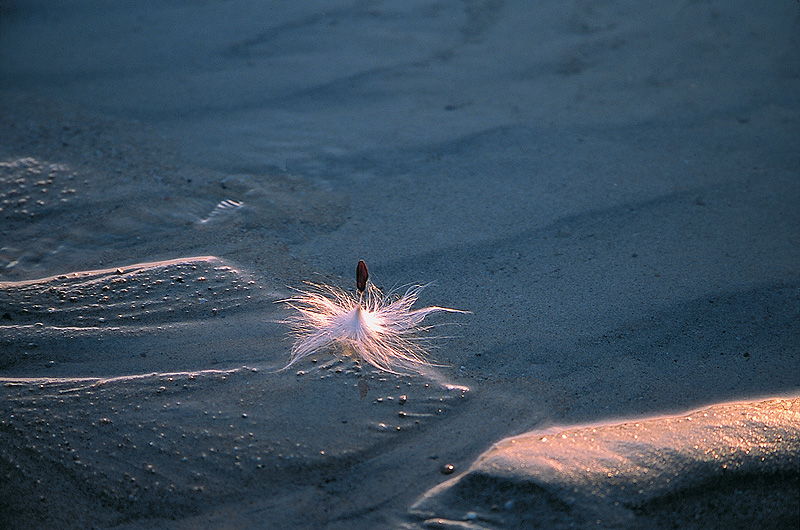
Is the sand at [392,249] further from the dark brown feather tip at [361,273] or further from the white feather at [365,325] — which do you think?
the dark brown feather tip at [361,273]

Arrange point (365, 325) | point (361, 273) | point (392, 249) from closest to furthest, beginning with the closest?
point (361, 273)
point (365, 325)
point (392, 249)

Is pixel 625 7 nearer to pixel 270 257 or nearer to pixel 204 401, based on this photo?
pixel 270 257

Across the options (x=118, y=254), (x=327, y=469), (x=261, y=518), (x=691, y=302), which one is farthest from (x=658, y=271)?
(x=118, y=254)

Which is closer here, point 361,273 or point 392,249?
point 361,273

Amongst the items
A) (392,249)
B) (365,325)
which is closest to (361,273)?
(365,325)

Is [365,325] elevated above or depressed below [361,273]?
below

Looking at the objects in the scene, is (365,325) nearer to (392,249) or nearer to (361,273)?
(361,273)

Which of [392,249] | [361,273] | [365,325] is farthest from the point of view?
[392,249]

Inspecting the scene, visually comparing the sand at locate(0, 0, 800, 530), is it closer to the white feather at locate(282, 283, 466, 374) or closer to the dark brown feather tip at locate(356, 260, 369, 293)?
the white feather at locate(282, 283, 466, 374)
